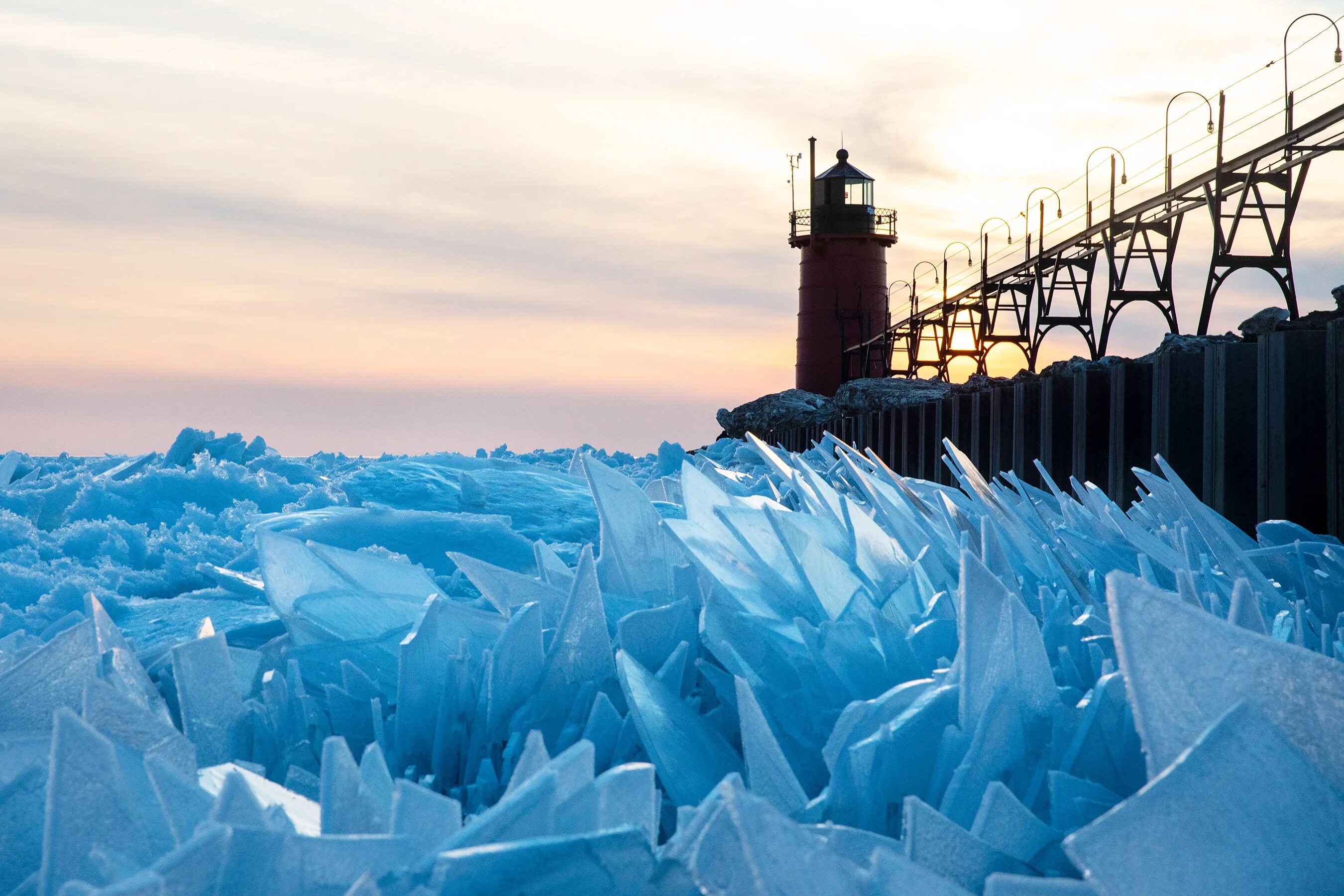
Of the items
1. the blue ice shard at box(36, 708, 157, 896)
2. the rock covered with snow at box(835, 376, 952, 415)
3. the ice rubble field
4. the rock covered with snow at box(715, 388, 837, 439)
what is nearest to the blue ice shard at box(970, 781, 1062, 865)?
the ice rubble field

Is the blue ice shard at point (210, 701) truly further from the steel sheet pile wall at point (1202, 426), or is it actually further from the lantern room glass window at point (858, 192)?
the lantern room glass window at point (858, 192)

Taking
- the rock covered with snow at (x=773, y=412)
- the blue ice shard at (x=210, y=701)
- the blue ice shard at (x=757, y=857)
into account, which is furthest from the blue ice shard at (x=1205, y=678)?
the rock covered with snow at (x=773, y=412)

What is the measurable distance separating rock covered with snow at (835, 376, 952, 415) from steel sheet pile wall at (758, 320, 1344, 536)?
17.6ft

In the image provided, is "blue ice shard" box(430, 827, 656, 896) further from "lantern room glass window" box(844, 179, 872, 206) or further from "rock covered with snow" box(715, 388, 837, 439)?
"lantern room glass window" box(844, 179, 872, 206)

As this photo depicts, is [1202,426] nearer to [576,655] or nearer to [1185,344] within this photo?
[1185,344]

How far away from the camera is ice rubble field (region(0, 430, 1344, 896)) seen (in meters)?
0.43

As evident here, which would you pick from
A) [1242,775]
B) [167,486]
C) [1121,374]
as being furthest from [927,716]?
[1121,374]

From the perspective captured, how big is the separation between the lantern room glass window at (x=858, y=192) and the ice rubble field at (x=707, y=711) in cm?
2866

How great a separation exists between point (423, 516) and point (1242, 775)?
121cm

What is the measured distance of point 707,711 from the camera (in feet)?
2.50

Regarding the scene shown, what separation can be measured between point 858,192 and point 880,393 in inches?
744

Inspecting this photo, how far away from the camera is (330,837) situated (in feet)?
1.45

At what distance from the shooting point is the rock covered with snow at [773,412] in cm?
1502

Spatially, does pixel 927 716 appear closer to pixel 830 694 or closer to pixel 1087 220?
pixel 830 694
